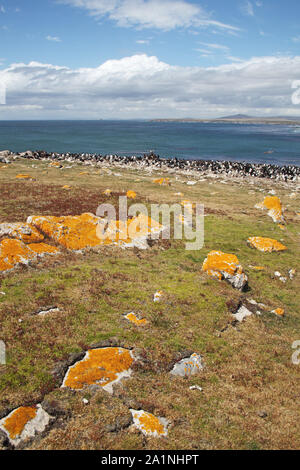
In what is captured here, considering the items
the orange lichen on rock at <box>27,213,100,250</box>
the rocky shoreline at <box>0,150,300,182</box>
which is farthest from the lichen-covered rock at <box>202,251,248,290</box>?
the rocky shoreline at <box>0,150,300,182</box>

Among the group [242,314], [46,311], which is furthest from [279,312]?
[46,311]

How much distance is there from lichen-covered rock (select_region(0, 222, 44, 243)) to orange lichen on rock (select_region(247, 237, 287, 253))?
61.5 ft

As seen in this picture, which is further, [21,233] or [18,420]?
[21,233]

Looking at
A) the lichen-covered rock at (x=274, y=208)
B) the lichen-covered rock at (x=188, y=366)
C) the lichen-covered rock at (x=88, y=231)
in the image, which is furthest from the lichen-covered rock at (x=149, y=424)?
the lichen-covered rock at (x=274, y=208)

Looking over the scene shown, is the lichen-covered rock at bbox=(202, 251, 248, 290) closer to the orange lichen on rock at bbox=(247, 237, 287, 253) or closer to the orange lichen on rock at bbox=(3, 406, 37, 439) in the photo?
the orange lichen on rock at bbox=(247, 237, 287, 253)

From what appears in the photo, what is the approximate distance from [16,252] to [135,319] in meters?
9.23

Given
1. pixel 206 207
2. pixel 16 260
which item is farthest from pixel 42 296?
pixel 206 207

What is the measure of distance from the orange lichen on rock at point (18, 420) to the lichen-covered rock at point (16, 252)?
9.81 metres

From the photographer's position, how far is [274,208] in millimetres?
37625

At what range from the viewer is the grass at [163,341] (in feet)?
29.2

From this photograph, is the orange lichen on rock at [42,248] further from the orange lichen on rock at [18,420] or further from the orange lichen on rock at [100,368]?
the orange lichen on rock at [18,420]

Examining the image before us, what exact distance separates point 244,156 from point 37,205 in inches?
3768

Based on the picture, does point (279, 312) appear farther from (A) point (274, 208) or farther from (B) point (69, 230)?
(A) point (274, 208)

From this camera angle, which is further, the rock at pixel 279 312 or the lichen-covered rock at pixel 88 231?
the lichen-covered rock at pixel 88 231
